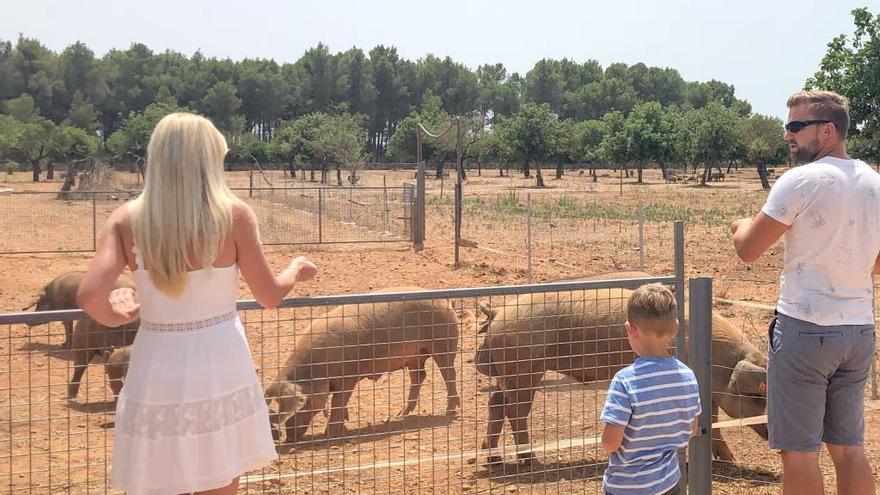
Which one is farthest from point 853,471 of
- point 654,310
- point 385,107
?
point 385,107

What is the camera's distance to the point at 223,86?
104125 millimetres

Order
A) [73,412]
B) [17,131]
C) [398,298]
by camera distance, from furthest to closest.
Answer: [17,131], [73,412], [398,298]

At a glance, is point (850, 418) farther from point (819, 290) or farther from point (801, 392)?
point (819, 290)

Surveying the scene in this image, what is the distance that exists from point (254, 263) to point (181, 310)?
0.94ft

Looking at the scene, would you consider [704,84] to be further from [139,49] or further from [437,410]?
[437,410]

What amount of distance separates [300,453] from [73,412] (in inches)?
107

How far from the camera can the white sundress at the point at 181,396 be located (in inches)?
115

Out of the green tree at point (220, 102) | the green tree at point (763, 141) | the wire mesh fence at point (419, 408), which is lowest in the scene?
the wire mesh fence at point (419, 408)

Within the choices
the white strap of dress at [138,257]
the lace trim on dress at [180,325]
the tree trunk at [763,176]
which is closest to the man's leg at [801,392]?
the lace trim on dress at [180,325]

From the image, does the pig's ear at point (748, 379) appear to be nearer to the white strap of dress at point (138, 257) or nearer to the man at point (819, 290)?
the man at point (819, 290)

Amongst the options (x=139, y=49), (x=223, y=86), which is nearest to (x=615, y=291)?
(x=223, y=86)

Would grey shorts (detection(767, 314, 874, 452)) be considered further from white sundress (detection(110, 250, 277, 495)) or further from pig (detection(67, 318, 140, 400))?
pig (detection(67, 318, 140, 400))

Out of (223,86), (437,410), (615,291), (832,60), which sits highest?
(223,86)

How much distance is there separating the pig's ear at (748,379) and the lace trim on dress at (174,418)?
15.2ft
